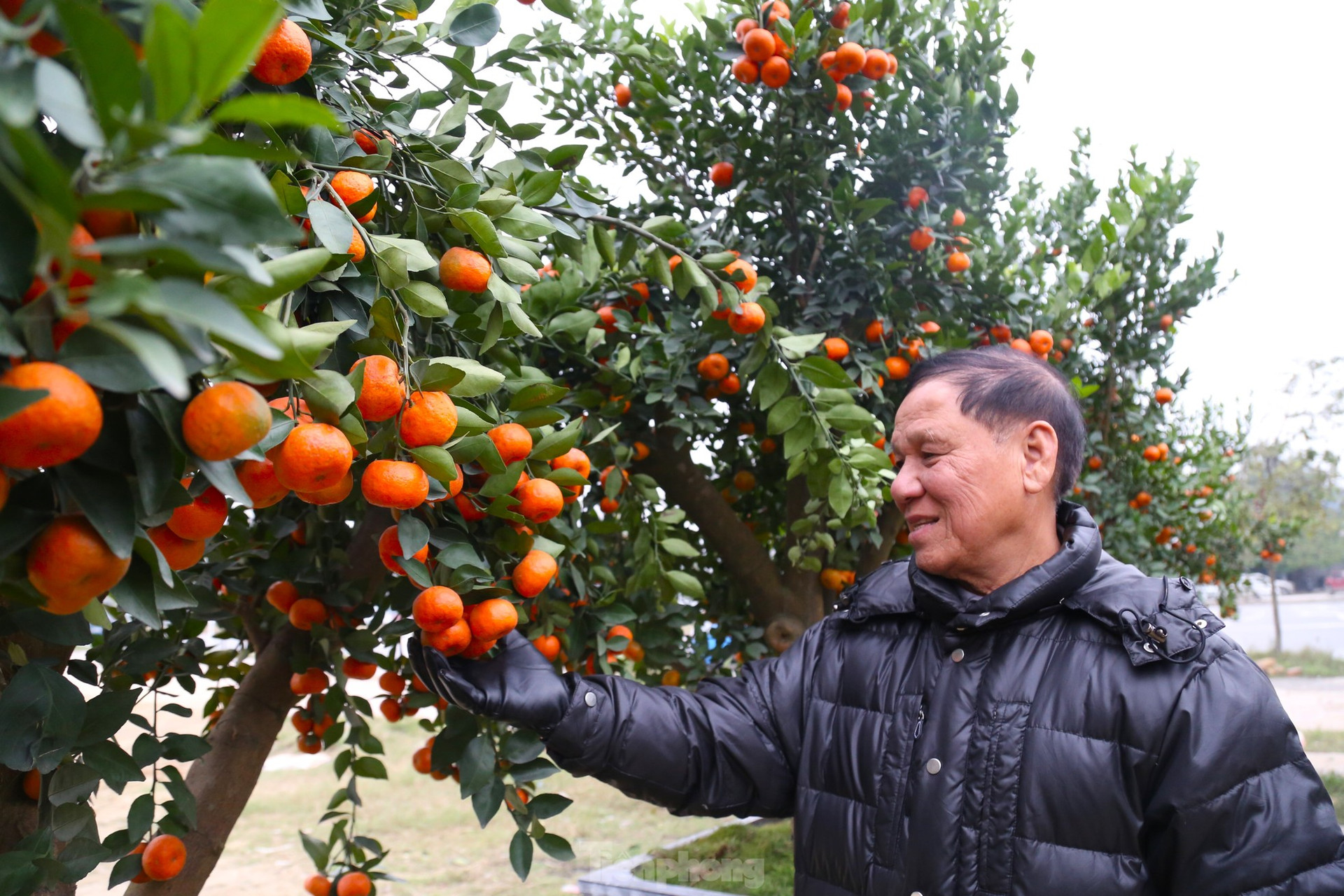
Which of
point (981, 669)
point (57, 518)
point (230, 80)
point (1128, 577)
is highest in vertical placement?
point (230, 80)

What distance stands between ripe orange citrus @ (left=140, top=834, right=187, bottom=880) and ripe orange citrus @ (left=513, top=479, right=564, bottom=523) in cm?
90

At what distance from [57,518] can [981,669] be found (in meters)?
1.11

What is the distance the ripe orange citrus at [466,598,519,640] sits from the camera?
1140 mm

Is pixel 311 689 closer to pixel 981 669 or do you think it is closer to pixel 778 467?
pixel 981 669

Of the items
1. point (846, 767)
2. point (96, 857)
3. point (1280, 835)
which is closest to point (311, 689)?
point (96, 857)

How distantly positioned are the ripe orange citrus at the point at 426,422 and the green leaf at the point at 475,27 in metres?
0.54

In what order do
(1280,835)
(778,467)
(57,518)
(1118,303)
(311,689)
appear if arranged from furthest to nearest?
(1118,303), (778,467), (311,689), (1280,835), (57,518)

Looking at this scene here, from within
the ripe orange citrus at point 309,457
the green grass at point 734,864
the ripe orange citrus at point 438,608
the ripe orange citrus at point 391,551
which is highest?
the ripe orange citrus at point 309,457

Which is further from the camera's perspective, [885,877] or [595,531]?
[595,531]

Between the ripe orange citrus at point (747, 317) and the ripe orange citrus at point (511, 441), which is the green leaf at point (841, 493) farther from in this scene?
the ripe orange citrus at point (511, 441)

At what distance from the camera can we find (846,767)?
53.7 inches

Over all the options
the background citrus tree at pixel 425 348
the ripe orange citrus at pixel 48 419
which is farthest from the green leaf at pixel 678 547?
the ripe orange citrus at pixel 48 419

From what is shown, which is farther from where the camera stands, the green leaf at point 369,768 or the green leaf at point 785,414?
the green leaf at point 369,768

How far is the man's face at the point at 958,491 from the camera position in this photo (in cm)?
132
